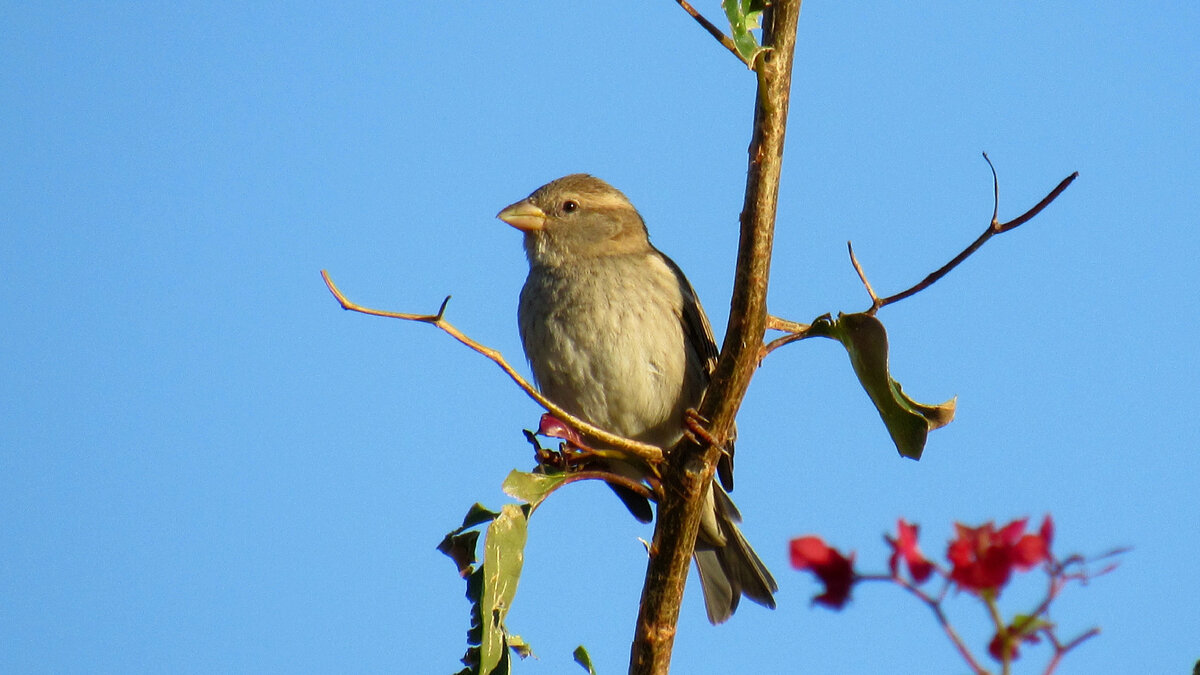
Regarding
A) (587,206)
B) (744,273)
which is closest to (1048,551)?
(744,273)

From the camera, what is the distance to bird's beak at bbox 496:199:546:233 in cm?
688

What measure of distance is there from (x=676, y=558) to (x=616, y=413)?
2524mm

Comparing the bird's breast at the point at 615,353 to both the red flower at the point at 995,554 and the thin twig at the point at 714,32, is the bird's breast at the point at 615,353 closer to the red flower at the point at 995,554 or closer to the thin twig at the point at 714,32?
the thin twig at the point at 714,32

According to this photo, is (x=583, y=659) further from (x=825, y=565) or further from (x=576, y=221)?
(x=576, y=221)

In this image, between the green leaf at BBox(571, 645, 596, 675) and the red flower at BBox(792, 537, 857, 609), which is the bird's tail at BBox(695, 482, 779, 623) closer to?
the green leaf at BBox(571, 645, 596, 675)

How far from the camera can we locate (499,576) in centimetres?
361

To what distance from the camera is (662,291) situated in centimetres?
622

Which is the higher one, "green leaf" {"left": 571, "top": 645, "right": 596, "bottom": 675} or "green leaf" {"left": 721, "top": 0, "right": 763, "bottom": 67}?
"green leaf" {"left": 721, "top": 0, "right": 763, "bottom": 67}

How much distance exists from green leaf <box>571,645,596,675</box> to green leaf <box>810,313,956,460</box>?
1121mm

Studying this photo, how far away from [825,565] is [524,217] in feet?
17.9

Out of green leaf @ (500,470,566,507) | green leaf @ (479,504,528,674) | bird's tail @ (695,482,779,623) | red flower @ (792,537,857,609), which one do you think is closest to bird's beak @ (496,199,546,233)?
bird's tail @ (695,482,779,623)

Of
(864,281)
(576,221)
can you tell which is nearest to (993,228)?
(864,281)

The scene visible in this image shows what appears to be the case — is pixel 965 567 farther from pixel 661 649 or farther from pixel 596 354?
pixel 596 354

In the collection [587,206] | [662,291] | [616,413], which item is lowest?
[616,413]
